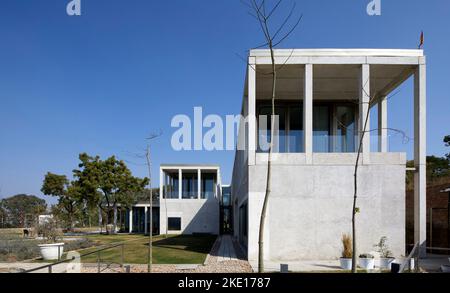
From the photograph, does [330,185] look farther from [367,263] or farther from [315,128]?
[315,128]

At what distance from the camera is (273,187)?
489 inches

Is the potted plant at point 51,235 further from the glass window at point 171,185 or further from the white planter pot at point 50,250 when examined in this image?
the glass window at point 171,185

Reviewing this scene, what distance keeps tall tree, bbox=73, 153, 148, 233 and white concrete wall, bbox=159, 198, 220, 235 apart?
3.76 metres

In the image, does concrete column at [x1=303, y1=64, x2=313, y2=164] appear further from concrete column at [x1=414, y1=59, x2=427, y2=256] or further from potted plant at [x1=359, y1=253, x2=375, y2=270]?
concrete column at [x1=414, y1=59, x2=427, y2=256]

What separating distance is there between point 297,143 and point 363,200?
15.8 feet

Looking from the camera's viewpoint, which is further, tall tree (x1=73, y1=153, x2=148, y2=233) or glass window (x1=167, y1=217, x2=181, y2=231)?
glass window (x1=167, y1=217, x2=181, y2=231)

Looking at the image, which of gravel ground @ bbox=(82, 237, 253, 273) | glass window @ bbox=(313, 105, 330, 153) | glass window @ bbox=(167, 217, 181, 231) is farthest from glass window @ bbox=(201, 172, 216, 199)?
gravel ground @ bbox=(82, 237, 253, 273)

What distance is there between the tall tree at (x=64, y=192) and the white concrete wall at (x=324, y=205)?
18283mm

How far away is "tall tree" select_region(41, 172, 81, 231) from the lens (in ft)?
86.3

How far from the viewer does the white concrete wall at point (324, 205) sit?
481 inches

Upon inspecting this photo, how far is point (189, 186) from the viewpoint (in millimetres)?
34562

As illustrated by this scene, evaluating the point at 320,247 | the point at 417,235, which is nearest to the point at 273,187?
the point at 320,247

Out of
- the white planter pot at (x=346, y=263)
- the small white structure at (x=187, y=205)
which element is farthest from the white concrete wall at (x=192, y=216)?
the white planter pot at (x=346, y=263)
